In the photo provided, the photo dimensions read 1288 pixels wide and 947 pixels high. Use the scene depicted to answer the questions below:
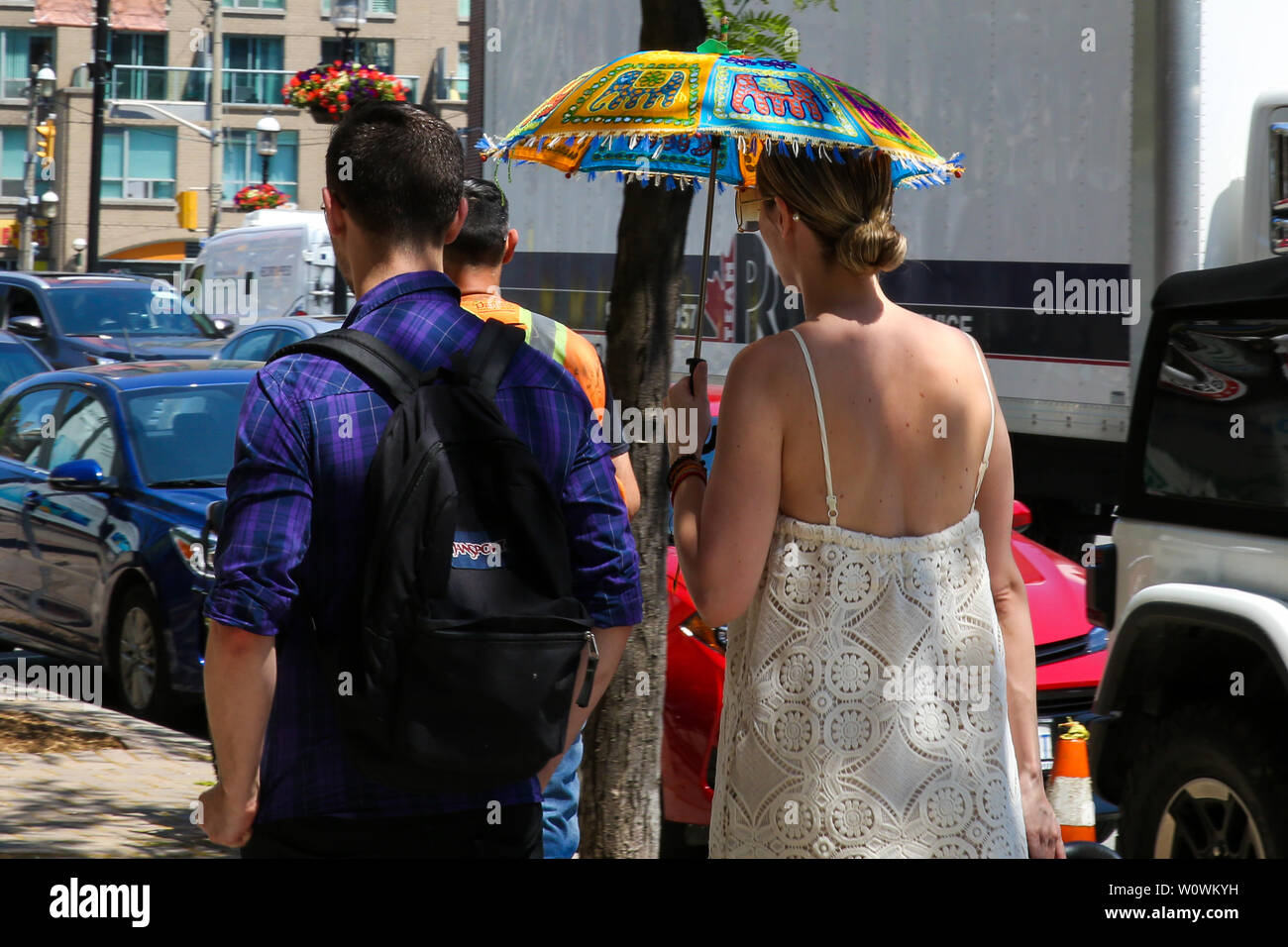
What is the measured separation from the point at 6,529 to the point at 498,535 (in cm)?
745

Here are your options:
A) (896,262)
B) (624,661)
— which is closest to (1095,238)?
(624,661)

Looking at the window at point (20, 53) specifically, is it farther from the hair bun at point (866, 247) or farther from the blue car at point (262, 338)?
the hair bun at point (866, 247)

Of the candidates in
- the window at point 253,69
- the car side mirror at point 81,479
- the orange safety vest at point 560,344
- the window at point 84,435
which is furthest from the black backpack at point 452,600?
the window at point 253,69

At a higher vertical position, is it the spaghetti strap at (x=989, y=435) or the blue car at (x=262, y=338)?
the spaghetti strap at (x=989, y=435)

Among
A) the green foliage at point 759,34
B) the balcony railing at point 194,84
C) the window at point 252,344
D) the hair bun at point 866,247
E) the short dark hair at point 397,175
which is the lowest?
the window at point 252,344

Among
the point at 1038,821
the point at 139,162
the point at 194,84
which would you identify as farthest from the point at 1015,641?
the point at 194,84

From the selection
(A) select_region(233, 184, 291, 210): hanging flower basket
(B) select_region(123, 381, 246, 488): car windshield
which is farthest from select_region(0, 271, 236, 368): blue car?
(A) select_region(233, 184, 291, 210): hanging flower basket

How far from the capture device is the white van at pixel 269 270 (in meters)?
21.2

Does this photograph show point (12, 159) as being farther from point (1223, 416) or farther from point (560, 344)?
point (1223, 416)

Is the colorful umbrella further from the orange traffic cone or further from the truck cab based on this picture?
the orange traffic cone

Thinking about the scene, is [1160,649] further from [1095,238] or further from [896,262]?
[1095,238]

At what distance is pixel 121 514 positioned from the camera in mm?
8172

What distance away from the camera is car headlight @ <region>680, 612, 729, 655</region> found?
18.8 feet

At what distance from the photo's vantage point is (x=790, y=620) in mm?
2721
